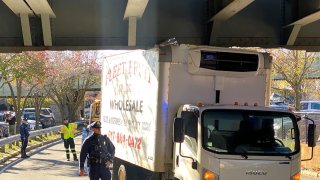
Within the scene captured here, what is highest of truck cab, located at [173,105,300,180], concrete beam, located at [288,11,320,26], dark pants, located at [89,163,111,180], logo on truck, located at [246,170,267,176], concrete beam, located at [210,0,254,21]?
concrete beam, located at [210,0,254,21]

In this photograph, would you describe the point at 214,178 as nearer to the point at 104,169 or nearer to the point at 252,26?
the point at 104,169

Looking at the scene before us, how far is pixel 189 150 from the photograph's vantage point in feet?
26.8

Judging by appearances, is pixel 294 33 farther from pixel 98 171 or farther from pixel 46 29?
pixel 46 29

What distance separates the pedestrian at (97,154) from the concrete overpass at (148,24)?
2126mm

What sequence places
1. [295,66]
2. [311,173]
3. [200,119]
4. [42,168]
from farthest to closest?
[295,66], [42,168], [311,173], [200,119]

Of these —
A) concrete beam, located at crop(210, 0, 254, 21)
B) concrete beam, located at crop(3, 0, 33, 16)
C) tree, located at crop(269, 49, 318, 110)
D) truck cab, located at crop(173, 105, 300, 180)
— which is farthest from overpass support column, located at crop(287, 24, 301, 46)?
tree, located at crop(269, 49, 318, 110)

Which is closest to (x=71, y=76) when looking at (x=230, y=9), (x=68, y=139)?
(x=68, y=139)

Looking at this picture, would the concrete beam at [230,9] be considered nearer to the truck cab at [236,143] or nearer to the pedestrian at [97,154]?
the truck cab at [236,143]

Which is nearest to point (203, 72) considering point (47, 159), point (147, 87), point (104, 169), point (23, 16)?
point (147, 87)

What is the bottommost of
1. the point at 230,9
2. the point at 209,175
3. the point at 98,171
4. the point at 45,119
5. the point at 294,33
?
the point at 45,119

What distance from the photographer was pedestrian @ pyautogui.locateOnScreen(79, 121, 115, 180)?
1052 centimetres

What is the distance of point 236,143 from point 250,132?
1.01 feet

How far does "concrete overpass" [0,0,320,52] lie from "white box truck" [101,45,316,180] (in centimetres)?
70

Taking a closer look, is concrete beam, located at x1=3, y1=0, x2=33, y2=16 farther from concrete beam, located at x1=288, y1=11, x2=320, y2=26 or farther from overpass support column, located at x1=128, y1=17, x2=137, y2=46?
concrete beam, located at x1=288, y1=11, x2=320, y2=26
